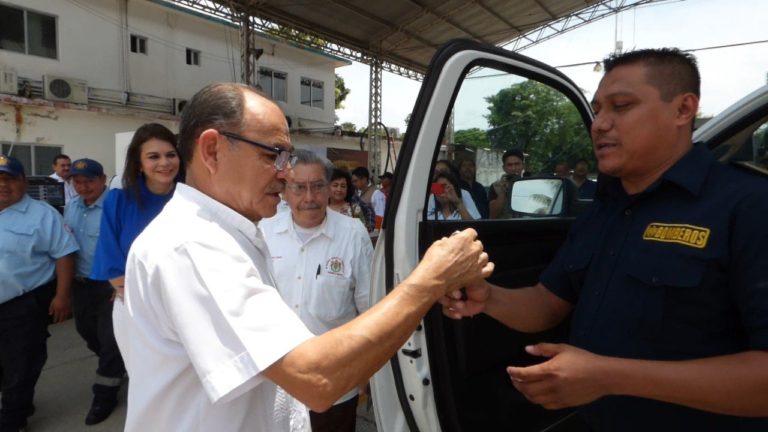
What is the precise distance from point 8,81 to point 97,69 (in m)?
2.33

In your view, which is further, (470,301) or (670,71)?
(470,301)

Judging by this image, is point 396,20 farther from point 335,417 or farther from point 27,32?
point 335,417

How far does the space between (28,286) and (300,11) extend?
35.2ft

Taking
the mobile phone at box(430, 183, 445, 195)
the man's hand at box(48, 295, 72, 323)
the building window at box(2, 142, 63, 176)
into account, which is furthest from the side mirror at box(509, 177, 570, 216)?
the building window at box(2, 142, 63, 176)

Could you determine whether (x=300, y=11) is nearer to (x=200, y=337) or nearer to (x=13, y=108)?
(x=13, y=108)

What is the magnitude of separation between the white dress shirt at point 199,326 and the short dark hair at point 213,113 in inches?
5.8

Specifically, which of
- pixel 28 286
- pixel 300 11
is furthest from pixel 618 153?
pixel 300 11

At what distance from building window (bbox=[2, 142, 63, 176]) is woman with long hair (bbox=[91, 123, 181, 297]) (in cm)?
1005

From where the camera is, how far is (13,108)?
34.7 ft

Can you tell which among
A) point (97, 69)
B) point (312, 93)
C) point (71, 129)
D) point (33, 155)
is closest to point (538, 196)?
point (33, 155)

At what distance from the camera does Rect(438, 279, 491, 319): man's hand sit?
1484mm

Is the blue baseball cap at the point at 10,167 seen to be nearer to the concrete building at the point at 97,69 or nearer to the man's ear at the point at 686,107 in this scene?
the man's ear at the point at 686,107

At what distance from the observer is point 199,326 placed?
100cm

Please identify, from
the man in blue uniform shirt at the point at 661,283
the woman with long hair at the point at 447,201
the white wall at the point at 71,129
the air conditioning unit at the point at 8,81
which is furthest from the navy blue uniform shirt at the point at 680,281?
the white wall at the point at 71,129
